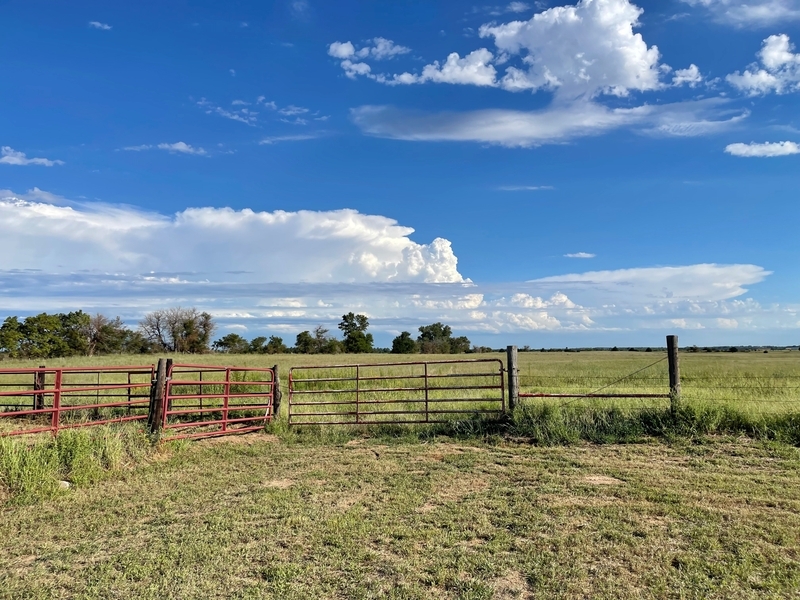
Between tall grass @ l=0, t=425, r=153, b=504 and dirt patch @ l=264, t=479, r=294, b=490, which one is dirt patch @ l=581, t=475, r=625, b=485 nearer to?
dirt patch @ l=264, t=479, r=294, b=490

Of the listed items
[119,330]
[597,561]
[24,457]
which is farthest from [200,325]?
[597,561]

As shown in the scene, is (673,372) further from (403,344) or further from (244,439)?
(403,344)

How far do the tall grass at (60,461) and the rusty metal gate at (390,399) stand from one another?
3.70 metres

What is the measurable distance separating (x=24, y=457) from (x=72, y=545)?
90.4 inches

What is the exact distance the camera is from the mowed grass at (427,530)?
3820 mm

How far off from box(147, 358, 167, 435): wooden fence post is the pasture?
1.38ft

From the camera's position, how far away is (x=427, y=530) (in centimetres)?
483

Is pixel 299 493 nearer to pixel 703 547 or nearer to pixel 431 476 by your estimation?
pixel 431 476

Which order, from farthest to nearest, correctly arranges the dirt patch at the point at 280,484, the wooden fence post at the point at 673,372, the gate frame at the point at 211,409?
1. the wooden fence post at the point at 673,372
2. the gate frame at the point at 211,409
3. the dirt patch at the point at 280,484

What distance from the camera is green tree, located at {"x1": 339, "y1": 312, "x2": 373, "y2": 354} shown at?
76.1 metres

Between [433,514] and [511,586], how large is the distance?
1.62 metres

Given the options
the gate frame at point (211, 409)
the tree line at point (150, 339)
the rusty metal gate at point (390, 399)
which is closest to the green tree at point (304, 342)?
the tree line at point (150, 339)

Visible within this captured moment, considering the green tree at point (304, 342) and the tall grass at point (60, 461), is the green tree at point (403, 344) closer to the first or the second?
the green tree at point (304, 342)

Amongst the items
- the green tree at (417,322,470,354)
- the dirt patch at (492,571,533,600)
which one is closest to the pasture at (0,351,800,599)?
the dirt patch at (492,571,533,600)
